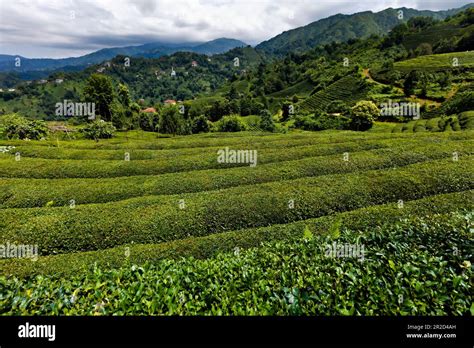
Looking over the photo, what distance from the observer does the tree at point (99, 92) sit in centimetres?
7106

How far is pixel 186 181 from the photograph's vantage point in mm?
20125

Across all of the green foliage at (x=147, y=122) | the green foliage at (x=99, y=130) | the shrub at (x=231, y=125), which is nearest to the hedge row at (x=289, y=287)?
the green foliage at (x=99, y=130)

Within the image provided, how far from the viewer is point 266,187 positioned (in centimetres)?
1708

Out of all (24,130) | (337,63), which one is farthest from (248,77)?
(24,130)

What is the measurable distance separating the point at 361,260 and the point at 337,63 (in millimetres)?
145613

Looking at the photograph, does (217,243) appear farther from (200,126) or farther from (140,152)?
(200,126)

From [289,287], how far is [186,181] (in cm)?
1451

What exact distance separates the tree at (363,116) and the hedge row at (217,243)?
177 feet

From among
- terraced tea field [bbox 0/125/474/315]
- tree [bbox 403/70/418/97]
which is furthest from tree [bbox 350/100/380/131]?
terraced tea field [bbox 0/125/474/315]

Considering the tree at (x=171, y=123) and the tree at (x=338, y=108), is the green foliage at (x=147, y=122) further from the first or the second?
the tree at (x=338, y=108)

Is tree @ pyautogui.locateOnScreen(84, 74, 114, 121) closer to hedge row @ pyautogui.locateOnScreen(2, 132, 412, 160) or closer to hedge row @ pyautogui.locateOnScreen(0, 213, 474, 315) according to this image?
hedge row @ pyautogui.locateOnScreen(2, 132, 412, 160)

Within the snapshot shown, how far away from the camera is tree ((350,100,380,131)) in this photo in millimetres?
64000
